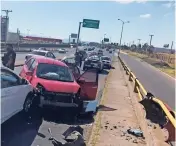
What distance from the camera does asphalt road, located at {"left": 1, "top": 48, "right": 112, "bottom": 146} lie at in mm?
7672

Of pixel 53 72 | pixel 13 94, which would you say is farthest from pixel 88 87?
pixel 13 94

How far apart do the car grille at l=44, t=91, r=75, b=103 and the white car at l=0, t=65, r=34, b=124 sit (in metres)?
0.46

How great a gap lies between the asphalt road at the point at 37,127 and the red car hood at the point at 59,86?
679 mm

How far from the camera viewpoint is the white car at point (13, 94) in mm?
8055

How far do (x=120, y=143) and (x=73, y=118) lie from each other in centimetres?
306

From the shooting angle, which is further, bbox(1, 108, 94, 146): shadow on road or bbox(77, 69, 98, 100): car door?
bbox(77, 69, 98, 100): car door

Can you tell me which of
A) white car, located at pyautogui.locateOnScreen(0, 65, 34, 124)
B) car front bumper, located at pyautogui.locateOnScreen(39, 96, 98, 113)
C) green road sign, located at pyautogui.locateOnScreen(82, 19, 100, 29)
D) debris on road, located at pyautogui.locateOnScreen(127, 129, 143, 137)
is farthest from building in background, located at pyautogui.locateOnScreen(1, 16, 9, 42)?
debris on road, located at pyautogui.locateOnScreen(127, 129, 143, 137)

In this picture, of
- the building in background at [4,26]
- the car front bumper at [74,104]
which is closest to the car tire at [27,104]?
the car front bumper at [74,104]

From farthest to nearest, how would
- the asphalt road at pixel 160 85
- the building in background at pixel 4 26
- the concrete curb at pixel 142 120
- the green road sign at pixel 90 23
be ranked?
the green road sign at pixel 90 23
the building in background at pixel 4 26
the asphalt road at pixel 160 85
the concrete curb at pixel 142 120

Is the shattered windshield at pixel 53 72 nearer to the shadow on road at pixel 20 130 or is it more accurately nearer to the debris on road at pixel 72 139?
the shadow on road at pixel 20 130

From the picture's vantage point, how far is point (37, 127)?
29.8 ft

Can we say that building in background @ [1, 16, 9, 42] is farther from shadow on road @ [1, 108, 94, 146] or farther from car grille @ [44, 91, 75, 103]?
car grille @ [44, 91, 75, 103]

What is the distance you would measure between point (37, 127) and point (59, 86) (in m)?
2.02

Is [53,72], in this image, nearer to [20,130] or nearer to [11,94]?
[11,94]
